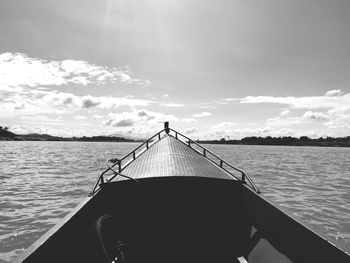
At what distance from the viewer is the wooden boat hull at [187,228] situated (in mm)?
3828

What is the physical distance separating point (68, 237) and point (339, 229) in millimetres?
8936

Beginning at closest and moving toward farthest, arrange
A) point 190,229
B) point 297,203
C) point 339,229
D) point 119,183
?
point 190,229 → point 119,183 → point 339,229 → point 297,203

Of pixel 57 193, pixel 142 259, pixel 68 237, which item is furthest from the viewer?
pixel 57 193

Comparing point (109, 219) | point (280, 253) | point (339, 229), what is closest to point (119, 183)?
point (109, 219)

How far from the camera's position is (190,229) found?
574cm

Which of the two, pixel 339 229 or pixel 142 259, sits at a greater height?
pixel 142 259

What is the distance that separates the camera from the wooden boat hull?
3828 millimetres

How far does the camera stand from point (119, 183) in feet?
20.3

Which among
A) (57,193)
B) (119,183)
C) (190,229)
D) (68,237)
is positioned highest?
(119,183)

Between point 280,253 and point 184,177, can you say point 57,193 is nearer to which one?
point 184,177

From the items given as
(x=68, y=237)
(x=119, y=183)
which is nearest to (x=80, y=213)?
(x=68, y=237)

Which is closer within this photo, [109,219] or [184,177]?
[109,219]

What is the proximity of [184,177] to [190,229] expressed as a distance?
1338mm

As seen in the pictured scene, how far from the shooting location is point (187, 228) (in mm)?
5766
